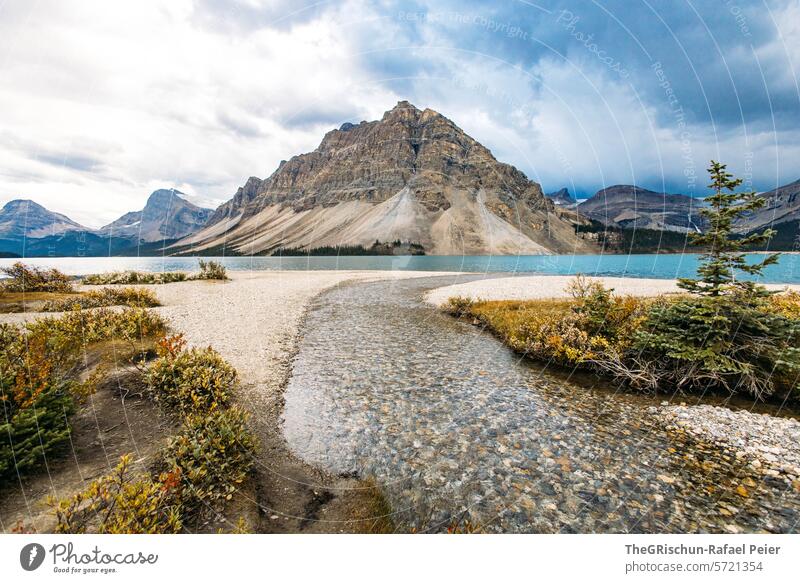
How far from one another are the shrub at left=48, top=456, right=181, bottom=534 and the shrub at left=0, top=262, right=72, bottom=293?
32.0m

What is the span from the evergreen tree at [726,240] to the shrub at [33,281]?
39.3 metres

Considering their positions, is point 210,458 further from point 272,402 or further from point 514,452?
point 514,452

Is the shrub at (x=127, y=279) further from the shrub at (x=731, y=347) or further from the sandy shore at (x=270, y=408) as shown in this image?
the shrub at (x=731, y=347)

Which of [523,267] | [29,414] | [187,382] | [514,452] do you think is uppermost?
[523,267]

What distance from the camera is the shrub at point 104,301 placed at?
19359 millimetres

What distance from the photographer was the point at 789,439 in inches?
282

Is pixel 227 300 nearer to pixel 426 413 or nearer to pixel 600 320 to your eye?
pixel 426 413

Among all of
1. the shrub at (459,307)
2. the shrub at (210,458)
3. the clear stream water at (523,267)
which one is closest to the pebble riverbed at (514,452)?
the shrub at (210,458)

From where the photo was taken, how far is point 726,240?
27.0ft

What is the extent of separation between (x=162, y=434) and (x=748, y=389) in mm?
14908

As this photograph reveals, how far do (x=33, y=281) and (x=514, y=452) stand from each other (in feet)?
123

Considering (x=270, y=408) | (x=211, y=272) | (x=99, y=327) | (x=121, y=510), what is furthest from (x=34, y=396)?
(x=211, y=272)

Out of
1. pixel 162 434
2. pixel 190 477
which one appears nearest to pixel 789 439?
pixel 190 477
